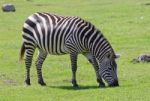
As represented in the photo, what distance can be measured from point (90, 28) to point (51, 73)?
4.51 meters

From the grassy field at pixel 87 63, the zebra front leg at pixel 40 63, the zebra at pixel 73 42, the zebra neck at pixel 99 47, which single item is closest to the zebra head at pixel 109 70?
the zebra at pixel 73 42

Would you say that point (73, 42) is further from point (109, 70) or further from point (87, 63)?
point (87, 63)

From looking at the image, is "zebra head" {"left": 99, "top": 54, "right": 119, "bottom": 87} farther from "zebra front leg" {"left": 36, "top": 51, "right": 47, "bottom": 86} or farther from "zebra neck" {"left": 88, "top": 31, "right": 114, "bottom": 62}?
"zebra front leg" {"left": 36, "top": 51, "right": 47, "bottom": 86}

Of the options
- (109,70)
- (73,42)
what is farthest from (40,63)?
(109,70)

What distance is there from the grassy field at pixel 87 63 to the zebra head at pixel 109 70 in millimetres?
410

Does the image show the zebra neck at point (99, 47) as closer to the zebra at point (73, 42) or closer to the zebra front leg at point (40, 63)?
the zebra at point (73, 42)

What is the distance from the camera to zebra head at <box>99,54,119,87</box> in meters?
19.4

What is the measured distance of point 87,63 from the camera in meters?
26.2

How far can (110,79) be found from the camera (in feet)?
63.8

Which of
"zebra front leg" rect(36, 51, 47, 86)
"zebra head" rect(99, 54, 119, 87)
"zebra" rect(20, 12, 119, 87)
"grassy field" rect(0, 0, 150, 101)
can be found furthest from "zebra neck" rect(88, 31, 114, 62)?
"zebra front leg" rect(36, 51, 47, 86)

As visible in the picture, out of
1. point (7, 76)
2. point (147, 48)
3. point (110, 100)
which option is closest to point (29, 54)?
point (7, 76)

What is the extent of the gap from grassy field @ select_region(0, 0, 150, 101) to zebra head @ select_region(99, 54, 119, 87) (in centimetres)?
41

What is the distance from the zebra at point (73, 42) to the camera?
19625 mm

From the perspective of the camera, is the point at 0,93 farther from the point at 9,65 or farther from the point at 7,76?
the point at 9,65
